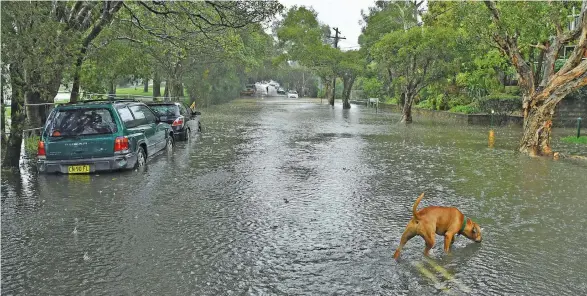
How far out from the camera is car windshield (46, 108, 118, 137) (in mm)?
10367

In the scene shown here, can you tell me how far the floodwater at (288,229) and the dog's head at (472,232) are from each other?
0.11 metres

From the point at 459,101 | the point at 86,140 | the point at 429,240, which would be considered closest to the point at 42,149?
the point at 86,140

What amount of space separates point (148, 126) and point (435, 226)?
8.75 metres

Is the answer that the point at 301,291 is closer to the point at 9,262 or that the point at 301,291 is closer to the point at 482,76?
the point at 9,262

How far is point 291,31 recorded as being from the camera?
4450 centimetres

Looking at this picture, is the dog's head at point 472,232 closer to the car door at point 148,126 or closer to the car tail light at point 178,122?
the car door at point 148,126

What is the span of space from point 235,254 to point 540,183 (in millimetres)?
7423

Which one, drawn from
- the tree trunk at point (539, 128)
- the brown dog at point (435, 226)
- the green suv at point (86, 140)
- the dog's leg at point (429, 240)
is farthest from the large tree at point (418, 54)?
the dog's leg at point (429, 240)

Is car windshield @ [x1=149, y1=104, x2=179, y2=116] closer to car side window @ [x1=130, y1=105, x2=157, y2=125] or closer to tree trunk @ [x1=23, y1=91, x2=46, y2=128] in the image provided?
tree trunk @ [x1=23, y1=91, x2=46, y2=128]

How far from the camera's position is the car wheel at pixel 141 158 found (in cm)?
1132

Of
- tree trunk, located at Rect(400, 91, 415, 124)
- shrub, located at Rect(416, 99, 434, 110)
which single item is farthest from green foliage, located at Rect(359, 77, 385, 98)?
tree trunk, located at Rect(400, 91, 415, 124)

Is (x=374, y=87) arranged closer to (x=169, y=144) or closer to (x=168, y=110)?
(x=168, y=110)

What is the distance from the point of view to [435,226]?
5629mm

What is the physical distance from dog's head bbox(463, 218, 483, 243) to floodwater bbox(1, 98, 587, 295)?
0.11m
